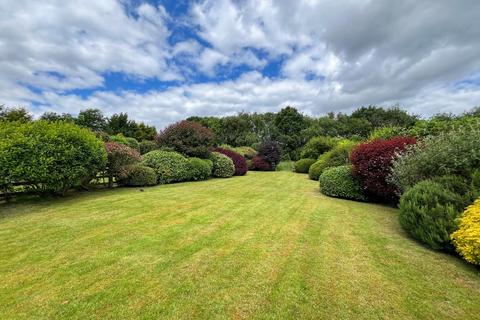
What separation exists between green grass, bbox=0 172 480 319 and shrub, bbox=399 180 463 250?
0.93ft

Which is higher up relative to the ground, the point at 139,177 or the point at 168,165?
the point at 168,165

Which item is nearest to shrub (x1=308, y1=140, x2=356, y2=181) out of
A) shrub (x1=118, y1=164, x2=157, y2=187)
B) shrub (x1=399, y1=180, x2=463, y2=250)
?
shrub (x1=399, y1=180, x2=463, y2=250)

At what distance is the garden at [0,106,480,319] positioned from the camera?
8.91ft

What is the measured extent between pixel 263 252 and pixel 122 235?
2.71 meters

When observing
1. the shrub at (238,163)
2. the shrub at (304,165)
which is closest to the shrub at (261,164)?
the shrub at (304,165)

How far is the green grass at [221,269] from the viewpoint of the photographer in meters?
2.62

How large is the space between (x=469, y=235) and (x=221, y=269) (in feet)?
12.3

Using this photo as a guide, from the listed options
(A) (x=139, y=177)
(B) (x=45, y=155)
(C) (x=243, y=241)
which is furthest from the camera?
(A) (x=139, y=177)

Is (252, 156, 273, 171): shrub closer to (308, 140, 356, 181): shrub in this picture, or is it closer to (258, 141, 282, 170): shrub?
(258, 141, 282, 170): shrub

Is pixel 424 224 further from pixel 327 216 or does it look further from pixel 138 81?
pixel 138 81

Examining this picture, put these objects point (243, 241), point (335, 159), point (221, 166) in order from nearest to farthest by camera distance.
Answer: point (243, 241) → point (335, 159) → point (221, 166)

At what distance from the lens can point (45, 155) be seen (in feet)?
22.2

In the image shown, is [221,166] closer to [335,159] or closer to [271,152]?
[335,159]

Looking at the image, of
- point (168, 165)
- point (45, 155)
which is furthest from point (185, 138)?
point (45, 155)
